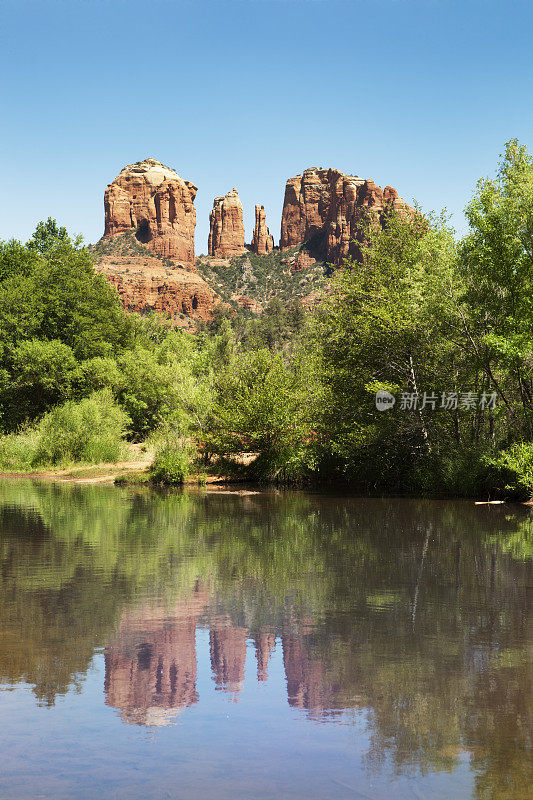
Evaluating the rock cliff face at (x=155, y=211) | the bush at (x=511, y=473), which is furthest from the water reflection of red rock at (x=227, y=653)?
the rock cliff face at (x=155, y=211)

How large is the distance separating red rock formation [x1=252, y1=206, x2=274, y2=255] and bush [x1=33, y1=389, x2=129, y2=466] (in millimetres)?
159718

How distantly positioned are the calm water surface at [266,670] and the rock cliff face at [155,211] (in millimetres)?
166875

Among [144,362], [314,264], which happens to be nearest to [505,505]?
[144,362]

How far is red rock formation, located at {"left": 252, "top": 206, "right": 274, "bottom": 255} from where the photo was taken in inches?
7604

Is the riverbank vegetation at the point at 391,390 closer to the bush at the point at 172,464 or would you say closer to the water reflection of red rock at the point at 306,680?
the bush at the point at 172,464

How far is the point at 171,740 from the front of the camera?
16.7 ft

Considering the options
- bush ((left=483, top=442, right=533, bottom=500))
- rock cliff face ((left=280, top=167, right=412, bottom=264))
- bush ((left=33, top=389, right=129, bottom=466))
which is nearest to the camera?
bush ((left=483, top=442, right=533, bottom=500))

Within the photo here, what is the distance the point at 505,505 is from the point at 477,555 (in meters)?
9.85

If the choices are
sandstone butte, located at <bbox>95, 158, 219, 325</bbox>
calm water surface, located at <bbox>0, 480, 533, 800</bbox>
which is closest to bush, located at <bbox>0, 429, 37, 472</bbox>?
calm water surface, located at <bbox>0, 480, 533, 800</bbox>

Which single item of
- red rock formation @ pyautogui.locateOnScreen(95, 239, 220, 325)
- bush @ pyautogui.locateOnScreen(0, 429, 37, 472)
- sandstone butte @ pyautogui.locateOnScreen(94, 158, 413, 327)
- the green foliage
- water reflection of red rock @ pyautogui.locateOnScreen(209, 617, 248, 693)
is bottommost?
bush @ pyautogui.locateOnScreen(0, 429, 37, 472)

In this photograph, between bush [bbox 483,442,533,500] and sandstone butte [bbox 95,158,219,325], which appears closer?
bush [bbox 483,442,533,500]

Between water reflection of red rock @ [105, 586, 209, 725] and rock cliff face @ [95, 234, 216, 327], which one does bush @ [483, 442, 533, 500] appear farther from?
rock cliff face @ [95, 234, 216, 327]

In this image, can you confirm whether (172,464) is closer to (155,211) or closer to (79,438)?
(79,438)

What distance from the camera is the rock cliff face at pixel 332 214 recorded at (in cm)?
17375
